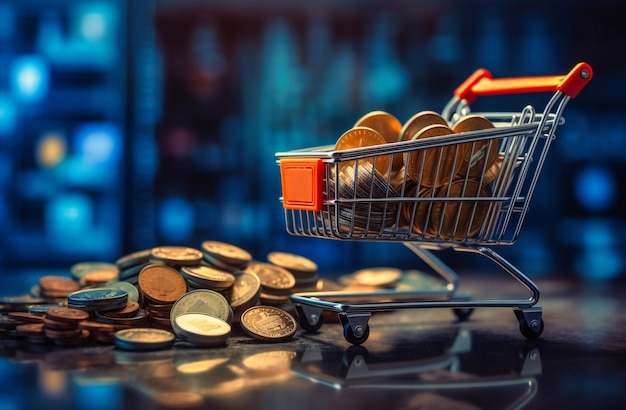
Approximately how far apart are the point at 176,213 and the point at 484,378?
165 inches

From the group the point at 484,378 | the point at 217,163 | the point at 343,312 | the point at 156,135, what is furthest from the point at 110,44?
the point at 484,378

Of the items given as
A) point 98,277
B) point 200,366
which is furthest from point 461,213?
point 98,277

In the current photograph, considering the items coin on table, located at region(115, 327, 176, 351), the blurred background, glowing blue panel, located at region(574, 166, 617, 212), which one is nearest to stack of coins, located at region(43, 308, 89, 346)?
coin on table, located at region(115, 327, 176, 351)

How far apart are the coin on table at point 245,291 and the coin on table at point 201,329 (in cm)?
21

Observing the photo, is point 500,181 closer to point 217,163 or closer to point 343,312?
point 343,312

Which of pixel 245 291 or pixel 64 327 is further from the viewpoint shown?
pixel 245 291

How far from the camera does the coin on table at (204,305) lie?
2541mm

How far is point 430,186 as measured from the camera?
99.6 inches

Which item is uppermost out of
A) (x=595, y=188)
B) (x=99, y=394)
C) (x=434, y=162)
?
(x=434, y=162)

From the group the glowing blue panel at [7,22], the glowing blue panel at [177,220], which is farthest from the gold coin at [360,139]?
the glowing blue panel at [7,22]

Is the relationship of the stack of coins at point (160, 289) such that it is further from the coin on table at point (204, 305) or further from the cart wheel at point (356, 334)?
the cart wheel at point (356, 334)

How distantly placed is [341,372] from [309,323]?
2.18 ft

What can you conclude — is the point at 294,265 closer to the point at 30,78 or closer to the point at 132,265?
the point at 132,265

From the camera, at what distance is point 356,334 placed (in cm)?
246
